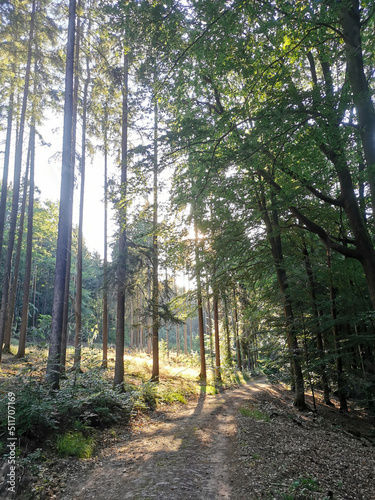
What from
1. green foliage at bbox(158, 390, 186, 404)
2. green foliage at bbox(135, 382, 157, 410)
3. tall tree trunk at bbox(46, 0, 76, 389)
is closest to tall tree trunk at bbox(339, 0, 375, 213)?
tall tree trunk at bbox(46, 0, 76, 389)

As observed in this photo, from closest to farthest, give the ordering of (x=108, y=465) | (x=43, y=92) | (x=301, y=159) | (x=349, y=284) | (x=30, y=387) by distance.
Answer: (x=108, y=465), (x=30, y=387), (x=301, y=159), (x=349, y=284), (x=43, y=92)

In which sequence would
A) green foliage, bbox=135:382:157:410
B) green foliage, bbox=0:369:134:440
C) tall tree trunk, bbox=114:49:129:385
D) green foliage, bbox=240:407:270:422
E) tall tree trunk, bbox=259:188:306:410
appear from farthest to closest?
1. tall tree trunk, bbox=114:49:129:385
2. green foliage, bbox=135:382:157:410
3. tall tree trunk, bbox=259:188:306:410
4. green foliage, bbox=240:407:270:422
5. green foliage, bbox=0:369:134:440

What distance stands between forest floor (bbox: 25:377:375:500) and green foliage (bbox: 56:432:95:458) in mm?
203

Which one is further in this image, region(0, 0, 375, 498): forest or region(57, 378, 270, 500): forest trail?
region(0, 0, 375, 498): forest

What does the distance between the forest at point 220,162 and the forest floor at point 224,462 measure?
45.5 inches

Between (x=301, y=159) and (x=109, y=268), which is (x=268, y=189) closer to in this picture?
(x=301, y=159)

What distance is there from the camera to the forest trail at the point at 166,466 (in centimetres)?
414

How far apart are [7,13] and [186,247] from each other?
41.5 ft

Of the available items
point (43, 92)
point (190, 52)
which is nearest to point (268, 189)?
point (190, 52)

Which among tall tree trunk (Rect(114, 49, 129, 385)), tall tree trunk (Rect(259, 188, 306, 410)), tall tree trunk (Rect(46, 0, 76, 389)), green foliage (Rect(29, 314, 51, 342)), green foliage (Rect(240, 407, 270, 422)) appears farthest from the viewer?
Result: tall tree trunk (Rect(114, 49, 129, 385))

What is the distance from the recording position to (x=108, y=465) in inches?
208

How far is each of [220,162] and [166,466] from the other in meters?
6.37

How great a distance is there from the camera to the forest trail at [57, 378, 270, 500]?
4141 mm

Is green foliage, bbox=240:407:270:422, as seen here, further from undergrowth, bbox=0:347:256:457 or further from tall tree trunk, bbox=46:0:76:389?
tall tree trunk, bbox=46:0:76:389
